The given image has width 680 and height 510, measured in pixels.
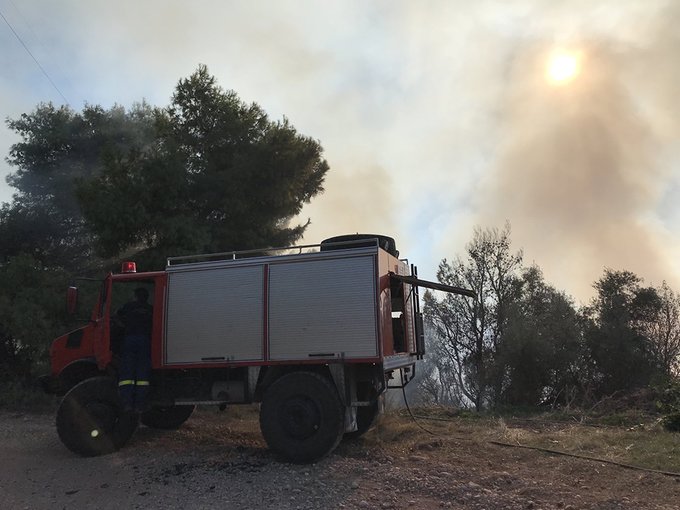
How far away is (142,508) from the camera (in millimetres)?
5156

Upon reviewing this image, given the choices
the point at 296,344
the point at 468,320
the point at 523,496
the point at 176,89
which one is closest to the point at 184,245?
the point at 176,89

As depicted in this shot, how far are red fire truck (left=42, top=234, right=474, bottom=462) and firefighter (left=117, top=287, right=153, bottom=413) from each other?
196 mm

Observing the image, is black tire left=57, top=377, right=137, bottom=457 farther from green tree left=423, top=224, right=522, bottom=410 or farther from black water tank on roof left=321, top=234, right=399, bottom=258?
green tree left=423, top=224, right=522, bottom=410

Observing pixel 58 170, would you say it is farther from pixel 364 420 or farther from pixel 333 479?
pixel 333 479

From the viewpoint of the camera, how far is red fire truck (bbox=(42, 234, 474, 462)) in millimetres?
6715

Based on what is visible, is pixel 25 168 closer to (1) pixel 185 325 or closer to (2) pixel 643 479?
(1) pixel 185 325

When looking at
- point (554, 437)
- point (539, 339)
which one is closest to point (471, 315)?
point (539, 339)

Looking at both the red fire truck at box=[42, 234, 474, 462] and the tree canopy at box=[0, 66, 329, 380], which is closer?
the red fire truck at box=[42, 234, 474, 462]

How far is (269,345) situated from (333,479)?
2.00 metres

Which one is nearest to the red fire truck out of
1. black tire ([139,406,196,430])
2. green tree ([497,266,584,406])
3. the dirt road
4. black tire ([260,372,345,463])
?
black tire ([260,372,345,463])

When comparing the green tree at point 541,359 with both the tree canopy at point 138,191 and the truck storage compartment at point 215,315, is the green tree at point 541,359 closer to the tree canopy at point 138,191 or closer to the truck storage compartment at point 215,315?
the tree canopy at point 138,191

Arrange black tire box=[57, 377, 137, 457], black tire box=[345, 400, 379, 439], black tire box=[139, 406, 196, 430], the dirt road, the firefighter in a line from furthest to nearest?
black tire box=[139, 406, 196, 430]
black tire box=[345, 400, 379, 439]
black tire box=[57, 377, 137, 457]
the firefighter
the dirt road

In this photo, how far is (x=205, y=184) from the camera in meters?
14.4

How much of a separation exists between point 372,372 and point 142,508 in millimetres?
3175
